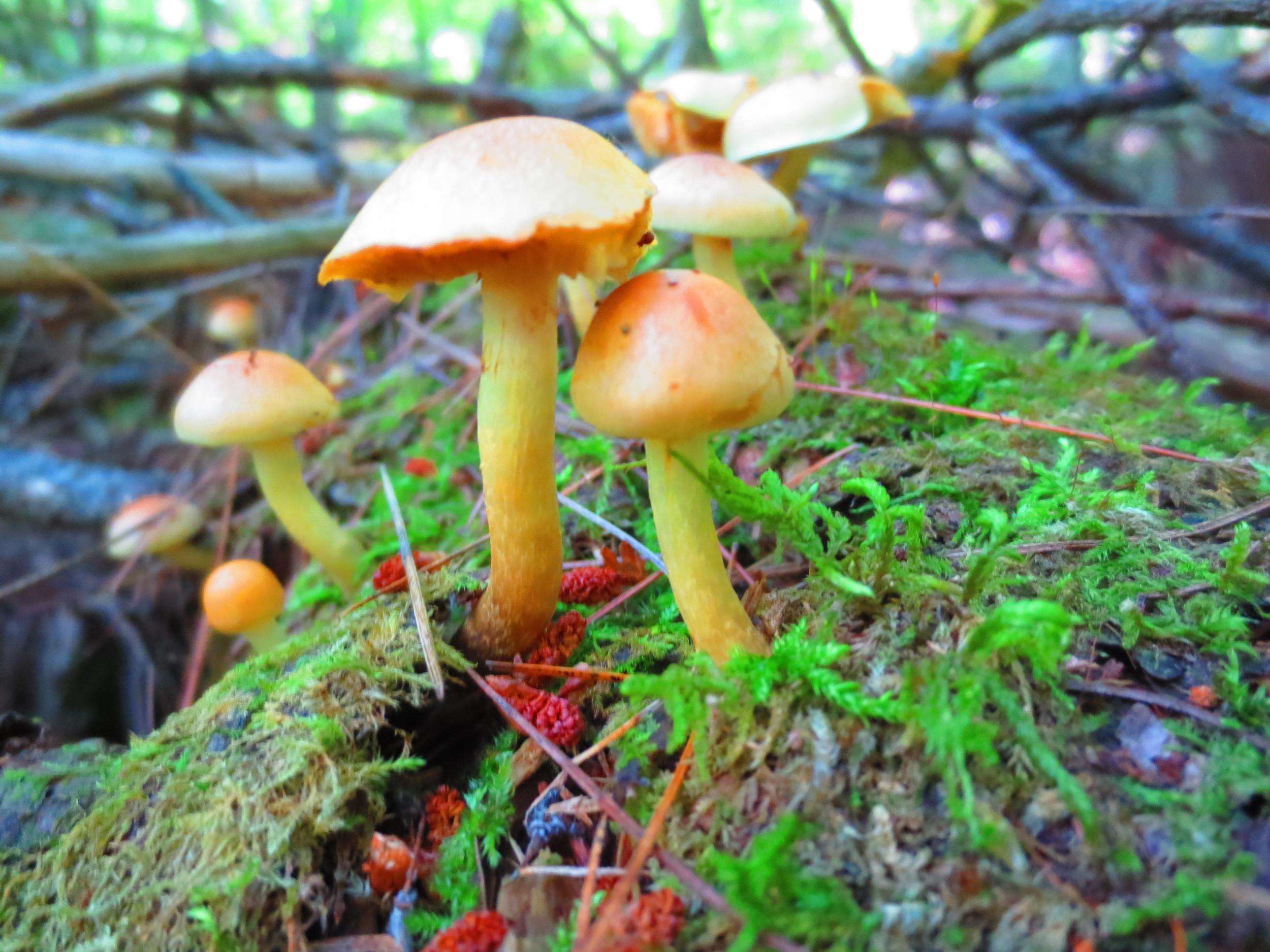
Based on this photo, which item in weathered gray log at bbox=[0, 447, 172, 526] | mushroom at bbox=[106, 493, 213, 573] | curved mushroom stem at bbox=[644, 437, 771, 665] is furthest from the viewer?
weathered gray log at bbox=[0, 447, 172, 526]

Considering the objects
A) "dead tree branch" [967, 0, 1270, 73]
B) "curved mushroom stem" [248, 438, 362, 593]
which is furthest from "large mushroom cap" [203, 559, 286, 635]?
"dead tree branch" [967, 0, 1270, 73]

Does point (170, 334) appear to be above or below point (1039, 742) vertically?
above

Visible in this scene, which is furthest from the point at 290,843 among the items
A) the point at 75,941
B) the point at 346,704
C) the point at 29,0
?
the point at 29,0

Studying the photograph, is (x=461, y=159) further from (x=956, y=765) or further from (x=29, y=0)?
(x=29, y=0)

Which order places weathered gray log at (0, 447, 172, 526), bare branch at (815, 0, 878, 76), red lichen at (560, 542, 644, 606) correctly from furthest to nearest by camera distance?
weathered gray log at (0, 447, 172, 526) → bare branch at (815, 0, 878, 76) → red lichen at (560, 542, 644, 606)

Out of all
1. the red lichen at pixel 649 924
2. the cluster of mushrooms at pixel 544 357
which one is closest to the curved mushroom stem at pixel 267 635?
the cluster of mushrooms at pixel 544 357

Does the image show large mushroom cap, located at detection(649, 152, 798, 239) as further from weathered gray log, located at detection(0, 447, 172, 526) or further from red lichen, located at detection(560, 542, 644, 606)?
weathered gray log, located at detection(0, 447, 172, 526)
